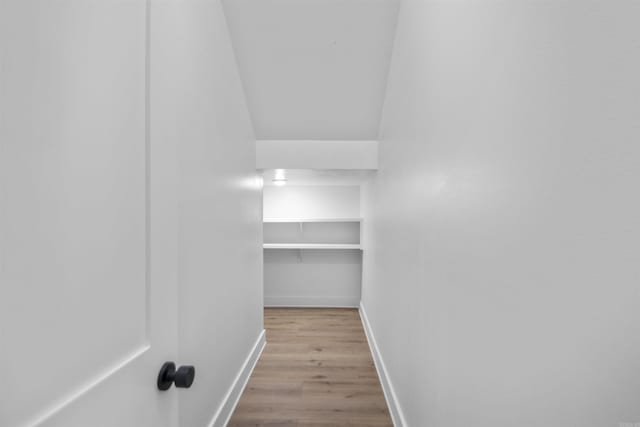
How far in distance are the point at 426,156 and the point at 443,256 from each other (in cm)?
40

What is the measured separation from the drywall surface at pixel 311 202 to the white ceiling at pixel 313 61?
156 cm

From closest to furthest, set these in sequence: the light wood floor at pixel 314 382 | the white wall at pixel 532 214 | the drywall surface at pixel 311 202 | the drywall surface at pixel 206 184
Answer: the white wall at pixel 532 214 < the drywall surface at pixel 206 184 < the light wood floor at pixel 314 382 < the drywall surface at pixel 311 202

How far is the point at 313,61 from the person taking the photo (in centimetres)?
194

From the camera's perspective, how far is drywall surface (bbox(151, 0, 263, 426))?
44.9 inches

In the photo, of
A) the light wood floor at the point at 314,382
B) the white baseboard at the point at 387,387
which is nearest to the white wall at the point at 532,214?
the white baseboard at the point at 387,387

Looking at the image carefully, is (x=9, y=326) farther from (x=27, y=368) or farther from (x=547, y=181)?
(x=547, y=181)

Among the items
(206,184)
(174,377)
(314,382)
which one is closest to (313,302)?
(314,382)

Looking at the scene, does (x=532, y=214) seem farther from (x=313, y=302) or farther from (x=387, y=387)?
(x=313, y=302)

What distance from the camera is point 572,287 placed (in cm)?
47

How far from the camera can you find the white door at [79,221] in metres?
0.42

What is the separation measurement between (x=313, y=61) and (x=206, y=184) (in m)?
1.06

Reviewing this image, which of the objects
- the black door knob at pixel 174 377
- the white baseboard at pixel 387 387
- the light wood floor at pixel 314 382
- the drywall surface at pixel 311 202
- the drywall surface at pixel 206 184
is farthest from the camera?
the drywall surface at pixel 311 202

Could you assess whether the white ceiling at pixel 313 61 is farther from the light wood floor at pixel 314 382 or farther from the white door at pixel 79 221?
the light wood floor at pixel 314 382

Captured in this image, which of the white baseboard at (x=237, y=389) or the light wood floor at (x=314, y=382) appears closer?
the white baseboard at (x=237, y=389)
